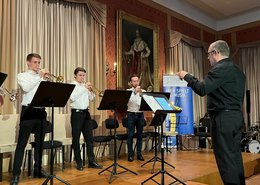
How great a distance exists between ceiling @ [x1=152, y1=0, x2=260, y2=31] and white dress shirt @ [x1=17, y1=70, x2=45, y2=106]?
17.0 feet

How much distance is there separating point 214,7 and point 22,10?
614 centimetres

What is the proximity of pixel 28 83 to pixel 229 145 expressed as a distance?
2524 millimetres

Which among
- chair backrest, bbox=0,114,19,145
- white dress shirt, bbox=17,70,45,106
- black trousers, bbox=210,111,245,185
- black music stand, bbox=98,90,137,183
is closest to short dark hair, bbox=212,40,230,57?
black trousers, bbox=210,111,245,185

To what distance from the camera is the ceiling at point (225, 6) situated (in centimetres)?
864

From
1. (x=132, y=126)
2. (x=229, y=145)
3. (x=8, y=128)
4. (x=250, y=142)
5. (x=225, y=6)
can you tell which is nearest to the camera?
(x=229, y=145)

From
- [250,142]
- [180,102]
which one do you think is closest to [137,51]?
[180,102]

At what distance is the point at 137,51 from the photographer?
7344 mm

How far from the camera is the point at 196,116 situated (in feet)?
29.4

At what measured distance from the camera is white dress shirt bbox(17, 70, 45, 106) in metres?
3.69

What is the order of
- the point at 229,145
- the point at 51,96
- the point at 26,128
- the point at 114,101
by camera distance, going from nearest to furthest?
1. the point at 229,145
2. the point at 51,96
3. the point at 26,128
4. the point at 114,101

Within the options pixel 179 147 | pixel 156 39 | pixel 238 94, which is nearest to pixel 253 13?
pixel 156 39

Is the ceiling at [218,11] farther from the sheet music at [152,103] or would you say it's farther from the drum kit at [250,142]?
the sheet music at [152,103]

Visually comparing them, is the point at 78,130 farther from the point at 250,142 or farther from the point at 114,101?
the point at 250,142

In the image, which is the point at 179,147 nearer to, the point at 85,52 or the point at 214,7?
the point at 85,52
